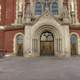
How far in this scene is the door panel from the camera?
96.8ft

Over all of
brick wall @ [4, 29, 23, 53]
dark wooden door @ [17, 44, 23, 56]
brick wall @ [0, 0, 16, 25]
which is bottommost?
dark wooden door @ [17, 44, 23, 56]

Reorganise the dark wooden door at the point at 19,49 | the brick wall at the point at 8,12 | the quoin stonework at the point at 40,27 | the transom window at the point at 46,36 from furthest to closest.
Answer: the brick wall at the point at 8,12 < the transom window at the point at 46,36 < the dark wooden door at the point at 19,49 < the quoin stonework at the point at 40,27

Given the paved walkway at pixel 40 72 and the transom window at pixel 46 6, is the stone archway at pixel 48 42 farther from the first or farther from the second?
the paved walkway at pixel 40 72

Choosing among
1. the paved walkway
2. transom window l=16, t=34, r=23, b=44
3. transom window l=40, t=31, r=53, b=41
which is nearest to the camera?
the paved walkway

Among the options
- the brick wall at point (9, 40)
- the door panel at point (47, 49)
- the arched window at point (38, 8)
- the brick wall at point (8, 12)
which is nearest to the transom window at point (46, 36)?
the door panel at point (47, 49)

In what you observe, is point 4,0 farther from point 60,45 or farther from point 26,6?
point 60,45

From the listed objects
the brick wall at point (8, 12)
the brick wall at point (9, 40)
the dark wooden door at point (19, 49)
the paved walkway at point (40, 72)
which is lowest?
the paved walkway at point (40, 72)

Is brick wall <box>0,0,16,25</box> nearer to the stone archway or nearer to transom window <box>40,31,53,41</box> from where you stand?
the stone archway

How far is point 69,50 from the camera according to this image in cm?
2833

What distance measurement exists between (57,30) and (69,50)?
115 inches

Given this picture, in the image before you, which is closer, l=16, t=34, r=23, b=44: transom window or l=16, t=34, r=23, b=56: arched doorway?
l=16, t=34, r=23, b=56: arched doorway

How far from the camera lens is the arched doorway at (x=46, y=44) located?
96.9ft

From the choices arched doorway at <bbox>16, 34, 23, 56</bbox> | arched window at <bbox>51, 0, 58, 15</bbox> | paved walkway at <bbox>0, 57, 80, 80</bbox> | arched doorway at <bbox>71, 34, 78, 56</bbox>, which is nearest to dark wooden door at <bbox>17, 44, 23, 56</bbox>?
arched doorway at <bbox>16, 34, 23, 56</bbox>

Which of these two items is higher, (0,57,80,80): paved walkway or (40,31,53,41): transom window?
(40,31,53,41): transom window
